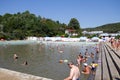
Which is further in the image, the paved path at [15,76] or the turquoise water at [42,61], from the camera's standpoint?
the turquoise water at [42,61]

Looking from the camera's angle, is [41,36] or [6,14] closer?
[41,36]

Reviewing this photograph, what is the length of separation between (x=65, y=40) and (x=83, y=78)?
61.5 meters

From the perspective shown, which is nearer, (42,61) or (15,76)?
(15,76)

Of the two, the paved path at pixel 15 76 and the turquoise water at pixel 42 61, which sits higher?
the paved path at pixel 15 76

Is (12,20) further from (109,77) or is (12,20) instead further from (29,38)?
(109,77)

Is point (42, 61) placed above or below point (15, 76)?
below

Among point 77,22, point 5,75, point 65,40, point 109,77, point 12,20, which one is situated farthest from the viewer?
point 77,22

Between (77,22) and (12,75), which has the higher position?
(77,22)

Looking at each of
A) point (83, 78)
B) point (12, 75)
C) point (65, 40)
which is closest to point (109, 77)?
point (83, 78)

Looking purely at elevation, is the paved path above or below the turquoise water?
above

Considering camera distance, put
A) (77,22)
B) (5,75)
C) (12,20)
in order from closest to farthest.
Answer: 1. (5,75)
2. (12,20)
3. (77,22)

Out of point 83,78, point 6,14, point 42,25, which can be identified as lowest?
point 83,78

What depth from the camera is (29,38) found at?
78.6 metres

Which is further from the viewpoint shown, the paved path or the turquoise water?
the turquoise water
